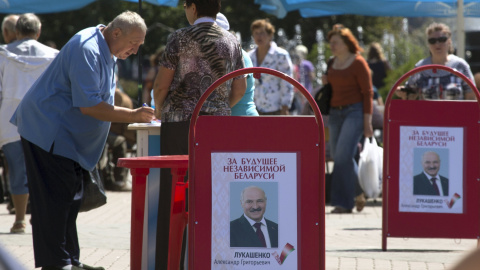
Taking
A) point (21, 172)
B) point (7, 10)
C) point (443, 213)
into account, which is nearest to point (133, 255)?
point (443, 213)

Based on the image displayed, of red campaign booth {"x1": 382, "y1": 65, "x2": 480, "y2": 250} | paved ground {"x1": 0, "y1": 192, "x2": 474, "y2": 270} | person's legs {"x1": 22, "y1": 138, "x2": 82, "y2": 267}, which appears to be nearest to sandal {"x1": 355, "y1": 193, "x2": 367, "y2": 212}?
paved ground {"x1": 0, "y1": 192, "x2": 474, "y2": 270}

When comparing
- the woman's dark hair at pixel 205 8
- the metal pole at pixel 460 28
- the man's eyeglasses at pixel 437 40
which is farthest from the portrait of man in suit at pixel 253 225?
the metal pole at pixel 460 28

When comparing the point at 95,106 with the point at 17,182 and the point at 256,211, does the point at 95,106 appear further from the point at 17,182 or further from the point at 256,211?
the point at 17,182

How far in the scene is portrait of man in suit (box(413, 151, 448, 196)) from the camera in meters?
6.83

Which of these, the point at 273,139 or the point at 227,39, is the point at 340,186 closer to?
the point at 227,39

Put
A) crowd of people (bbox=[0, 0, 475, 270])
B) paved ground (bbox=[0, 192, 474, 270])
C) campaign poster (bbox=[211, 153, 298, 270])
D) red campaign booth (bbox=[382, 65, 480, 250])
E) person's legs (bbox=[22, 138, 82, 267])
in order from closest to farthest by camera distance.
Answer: campaign poster (bbox=[211, 153, 298, 270]), crowd of people (bbox=[0, 0, 475, 270]), person's legs (bbox=[22, 138, 82, 267]), paved ground (bbox=[0, 192, 474, 270]), red campaign booth (bbox=[382, 65, 480, 250])

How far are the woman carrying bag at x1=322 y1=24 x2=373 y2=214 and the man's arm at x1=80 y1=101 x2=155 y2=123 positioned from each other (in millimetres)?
4509

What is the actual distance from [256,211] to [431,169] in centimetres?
259

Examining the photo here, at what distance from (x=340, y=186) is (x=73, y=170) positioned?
463 centimetres

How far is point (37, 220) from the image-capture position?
5.47 meters

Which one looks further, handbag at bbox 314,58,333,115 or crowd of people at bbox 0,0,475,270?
handbag at bbox 314,58,333,115

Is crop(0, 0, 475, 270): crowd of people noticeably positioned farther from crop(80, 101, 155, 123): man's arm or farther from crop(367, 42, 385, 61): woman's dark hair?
crop(367, 42, 385, 61): woman's dark hair

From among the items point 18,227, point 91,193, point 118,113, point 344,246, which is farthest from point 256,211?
point 18,227

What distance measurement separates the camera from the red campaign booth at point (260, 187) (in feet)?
15.2
